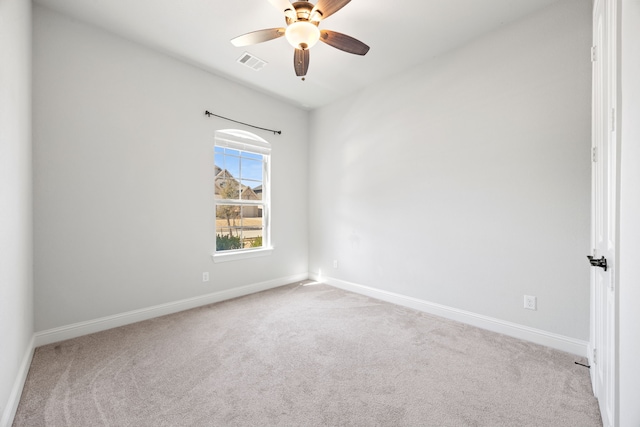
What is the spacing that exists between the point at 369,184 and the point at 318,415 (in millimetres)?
2724

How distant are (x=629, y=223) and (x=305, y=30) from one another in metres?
2.05

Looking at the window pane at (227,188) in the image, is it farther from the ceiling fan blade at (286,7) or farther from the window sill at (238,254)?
the ceiling fan blade at (286,7)

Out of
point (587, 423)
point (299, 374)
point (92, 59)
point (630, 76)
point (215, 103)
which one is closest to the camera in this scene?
point (630, 76)

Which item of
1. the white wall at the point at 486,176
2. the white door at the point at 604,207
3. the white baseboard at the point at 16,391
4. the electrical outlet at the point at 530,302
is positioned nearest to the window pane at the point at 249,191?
the white wall at the point at 486,176

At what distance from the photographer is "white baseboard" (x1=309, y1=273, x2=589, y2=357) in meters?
2.23

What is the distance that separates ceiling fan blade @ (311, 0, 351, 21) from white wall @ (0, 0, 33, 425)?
173 centimetres

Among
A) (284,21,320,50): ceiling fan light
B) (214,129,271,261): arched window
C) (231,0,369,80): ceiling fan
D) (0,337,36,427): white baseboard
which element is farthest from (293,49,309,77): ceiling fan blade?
(0,337,36,427): white baseboard

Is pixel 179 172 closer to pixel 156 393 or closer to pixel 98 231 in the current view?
pixel 98 231

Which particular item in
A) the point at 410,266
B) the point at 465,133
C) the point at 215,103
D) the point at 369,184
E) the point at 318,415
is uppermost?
the point at 215,103

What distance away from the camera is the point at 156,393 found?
175cm

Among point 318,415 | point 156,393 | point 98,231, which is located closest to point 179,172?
point 98,231

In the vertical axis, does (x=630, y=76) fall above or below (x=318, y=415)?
above

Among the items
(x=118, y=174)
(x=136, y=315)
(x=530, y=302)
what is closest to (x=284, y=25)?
(x=118, y=174)

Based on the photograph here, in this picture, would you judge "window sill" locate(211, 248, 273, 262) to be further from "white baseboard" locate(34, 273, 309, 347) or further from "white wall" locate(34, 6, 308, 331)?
"white baseboard" locate(34, 273, 309, 347)
